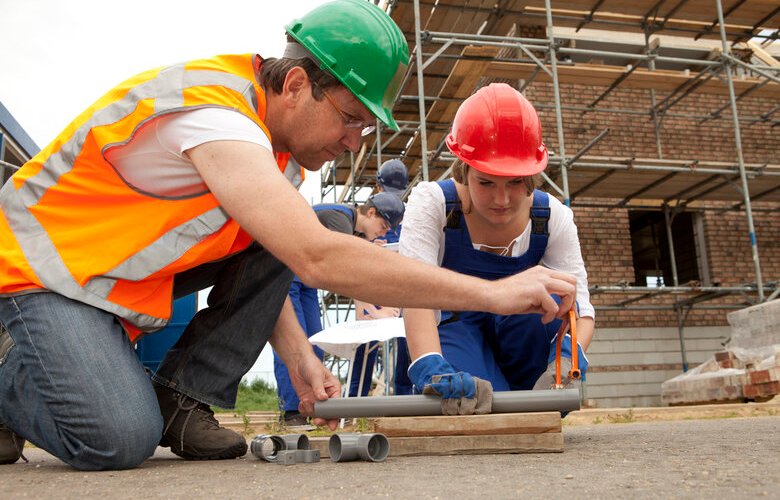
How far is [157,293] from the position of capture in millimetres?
2238

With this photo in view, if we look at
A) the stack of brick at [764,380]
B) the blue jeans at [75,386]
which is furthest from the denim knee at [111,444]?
the stack of brick at [764,380]

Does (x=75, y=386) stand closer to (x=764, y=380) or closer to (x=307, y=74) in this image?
(x=307, y=74)

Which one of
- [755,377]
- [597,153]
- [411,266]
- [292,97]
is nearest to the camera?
[411,266]

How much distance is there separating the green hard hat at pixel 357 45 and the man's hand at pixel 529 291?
2.43ft

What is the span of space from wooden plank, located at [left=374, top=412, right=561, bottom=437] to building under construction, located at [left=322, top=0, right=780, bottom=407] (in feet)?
23.7

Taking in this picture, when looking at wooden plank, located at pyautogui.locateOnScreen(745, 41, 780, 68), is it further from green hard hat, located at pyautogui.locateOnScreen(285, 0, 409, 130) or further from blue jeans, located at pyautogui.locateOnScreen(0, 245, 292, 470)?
blue jeans, located at pyautogui.locateOnScreen(0, 245, 292, 470)

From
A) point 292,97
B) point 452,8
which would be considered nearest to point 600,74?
point 452,8

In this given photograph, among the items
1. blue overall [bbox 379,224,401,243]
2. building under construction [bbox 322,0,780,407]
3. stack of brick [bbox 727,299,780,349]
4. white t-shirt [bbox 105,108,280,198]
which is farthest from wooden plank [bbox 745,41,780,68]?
white t-shirt [bbox 105,108,280,198]

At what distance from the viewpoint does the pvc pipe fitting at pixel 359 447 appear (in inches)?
81.4

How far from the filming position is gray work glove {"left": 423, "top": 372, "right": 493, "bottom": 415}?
→ 228cm

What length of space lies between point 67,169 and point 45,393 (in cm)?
65

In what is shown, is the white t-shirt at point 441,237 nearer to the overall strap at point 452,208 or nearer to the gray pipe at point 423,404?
the overall strap at point 452,208

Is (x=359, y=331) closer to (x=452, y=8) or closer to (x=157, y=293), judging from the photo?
(x=157, y=293)

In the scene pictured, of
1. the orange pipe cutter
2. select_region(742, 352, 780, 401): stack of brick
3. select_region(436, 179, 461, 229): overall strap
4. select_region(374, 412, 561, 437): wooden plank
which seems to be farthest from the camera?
select_region(742, 352, 780, 401): stack of brick
